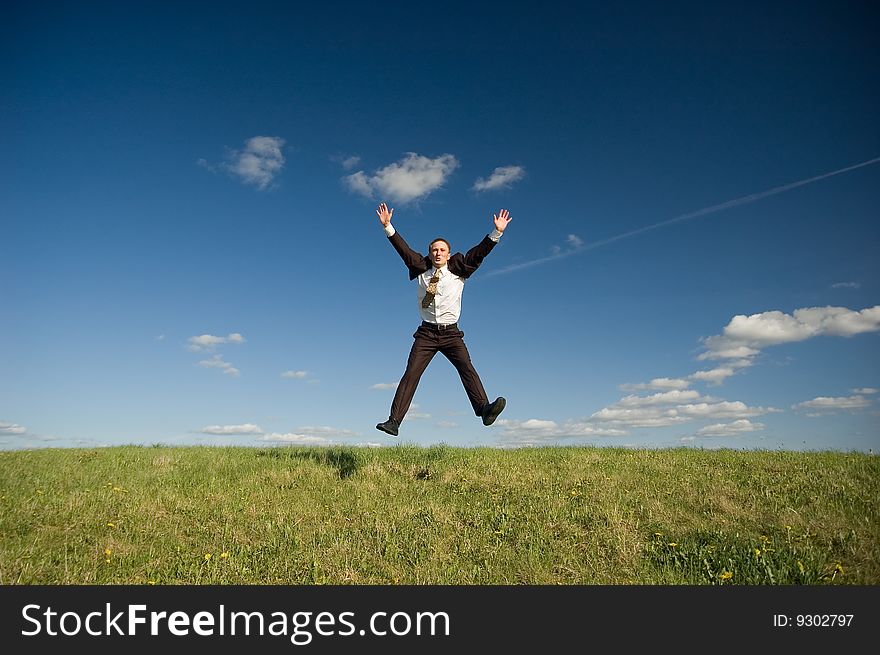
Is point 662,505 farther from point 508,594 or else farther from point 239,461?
point 239,461

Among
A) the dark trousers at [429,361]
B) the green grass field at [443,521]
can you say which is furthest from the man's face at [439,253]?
the green grass field at [443,521]

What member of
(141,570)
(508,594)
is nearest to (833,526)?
(508,594)

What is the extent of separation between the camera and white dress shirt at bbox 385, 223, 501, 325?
9641 millimetres

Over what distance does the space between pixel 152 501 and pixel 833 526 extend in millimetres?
9670

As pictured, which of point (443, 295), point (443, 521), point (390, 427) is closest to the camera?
point (443, 521)

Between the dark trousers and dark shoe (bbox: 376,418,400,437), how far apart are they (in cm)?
9

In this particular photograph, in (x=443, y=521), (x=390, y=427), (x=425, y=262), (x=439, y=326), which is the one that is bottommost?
(x=443, y=521)

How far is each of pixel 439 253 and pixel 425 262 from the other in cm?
31

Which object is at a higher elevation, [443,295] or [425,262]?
[425,262]

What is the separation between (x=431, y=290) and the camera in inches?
376

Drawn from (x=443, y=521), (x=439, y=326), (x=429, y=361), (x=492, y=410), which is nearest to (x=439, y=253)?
(x=439, y=326)

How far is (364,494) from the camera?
9.66 m

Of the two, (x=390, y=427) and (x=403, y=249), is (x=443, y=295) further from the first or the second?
(x=390, y=427)

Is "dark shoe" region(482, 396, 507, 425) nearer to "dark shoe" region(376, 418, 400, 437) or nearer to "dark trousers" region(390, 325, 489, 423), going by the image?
"dark trousers" region(390, 325, 489, 423)
